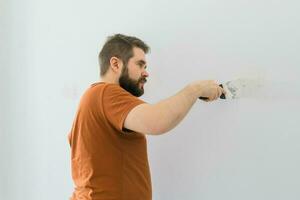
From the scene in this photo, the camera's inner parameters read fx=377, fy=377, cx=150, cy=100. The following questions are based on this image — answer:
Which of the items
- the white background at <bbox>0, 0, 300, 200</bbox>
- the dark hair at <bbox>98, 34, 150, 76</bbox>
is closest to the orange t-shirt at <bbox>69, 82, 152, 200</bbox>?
the dark hair at <bbox>98, 34, 150, 76</bbox>

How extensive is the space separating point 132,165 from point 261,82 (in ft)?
1.63

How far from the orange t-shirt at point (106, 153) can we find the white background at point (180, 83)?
227mm

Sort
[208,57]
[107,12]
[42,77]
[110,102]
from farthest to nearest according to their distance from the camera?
1. [42,77]
2. [107,12]
3. [208,57]
4. [110,102]

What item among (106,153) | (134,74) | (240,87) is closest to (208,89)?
(240,87)

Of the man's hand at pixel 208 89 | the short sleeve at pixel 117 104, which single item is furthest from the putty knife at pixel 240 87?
the short sleeve at pixel 117 104

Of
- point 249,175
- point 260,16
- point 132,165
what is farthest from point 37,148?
point 260,16

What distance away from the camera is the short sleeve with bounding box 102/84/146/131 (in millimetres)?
1114

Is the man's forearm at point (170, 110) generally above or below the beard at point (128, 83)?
below

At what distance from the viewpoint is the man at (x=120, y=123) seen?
3.59ft

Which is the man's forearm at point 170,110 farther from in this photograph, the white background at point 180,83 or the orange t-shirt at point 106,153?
the white background at point 180,83

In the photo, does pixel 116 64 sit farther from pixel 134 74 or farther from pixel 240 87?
pixel 240 87

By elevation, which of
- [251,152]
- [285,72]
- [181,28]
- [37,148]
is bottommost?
[37,148]

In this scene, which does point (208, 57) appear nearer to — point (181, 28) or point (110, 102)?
point (181, 28)

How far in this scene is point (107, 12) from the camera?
1669mm
